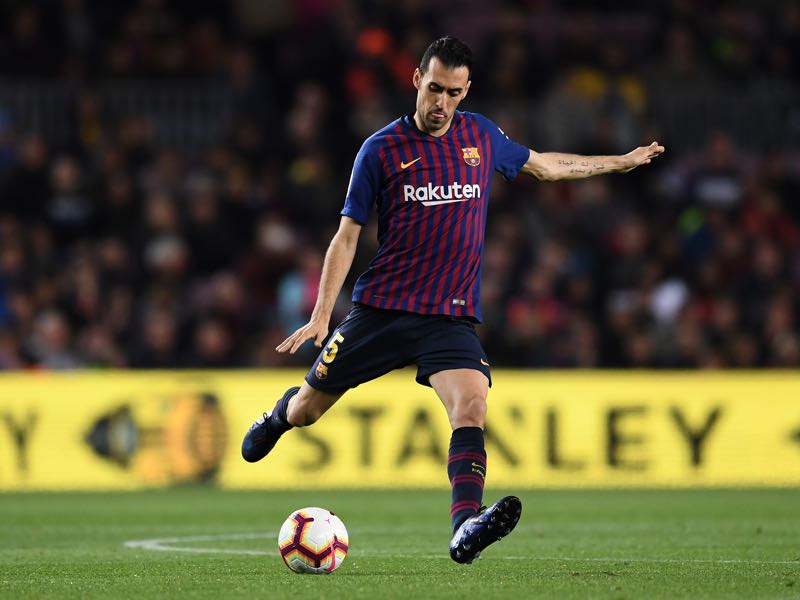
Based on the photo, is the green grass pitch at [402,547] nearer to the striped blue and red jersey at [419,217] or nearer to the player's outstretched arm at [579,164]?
the striped blue and red jersey at [419,217]

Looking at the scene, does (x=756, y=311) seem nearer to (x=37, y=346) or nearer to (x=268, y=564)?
(x=37, y=346)

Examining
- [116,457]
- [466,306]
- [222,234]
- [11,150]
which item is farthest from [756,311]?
[466,306]

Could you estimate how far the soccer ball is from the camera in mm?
7258

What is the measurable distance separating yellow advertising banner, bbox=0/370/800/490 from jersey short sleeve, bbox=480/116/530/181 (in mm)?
6968

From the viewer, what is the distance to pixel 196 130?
59.9 feet

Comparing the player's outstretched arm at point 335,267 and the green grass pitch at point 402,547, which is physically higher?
the player's outstretched arm at point 335,267

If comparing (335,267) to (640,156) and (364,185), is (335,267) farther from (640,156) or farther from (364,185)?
(640,156)

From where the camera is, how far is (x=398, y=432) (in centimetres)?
1479

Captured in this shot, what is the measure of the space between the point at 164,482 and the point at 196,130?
5.05m

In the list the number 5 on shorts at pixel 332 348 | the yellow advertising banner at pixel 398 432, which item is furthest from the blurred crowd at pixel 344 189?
the number 5 on shorts at pixel 332 348

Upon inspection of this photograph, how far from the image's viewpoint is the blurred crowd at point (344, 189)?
15.6 meters

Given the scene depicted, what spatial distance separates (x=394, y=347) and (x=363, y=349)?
146mm

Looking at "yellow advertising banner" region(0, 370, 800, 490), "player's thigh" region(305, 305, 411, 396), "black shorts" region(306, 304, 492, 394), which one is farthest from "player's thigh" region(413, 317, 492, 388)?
"yellow advertising banner" region(0, 370, 800, 490)

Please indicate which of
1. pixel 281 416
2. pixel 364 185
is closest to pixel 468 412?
pixel 364 185
